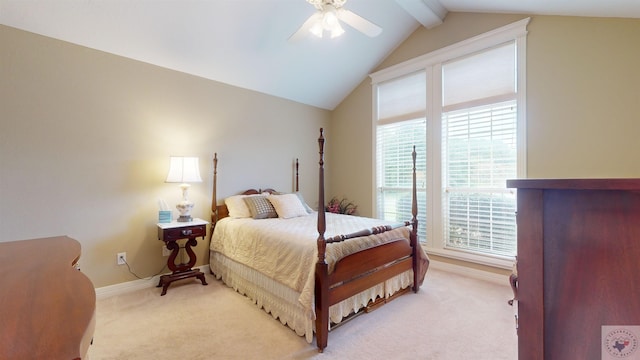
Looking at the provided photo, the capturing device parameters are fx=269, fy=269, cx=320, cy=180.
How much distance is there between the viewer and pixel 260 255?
2.53 metres

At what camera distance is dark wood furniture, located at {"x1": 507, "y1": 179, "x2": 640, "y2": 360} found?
631mm

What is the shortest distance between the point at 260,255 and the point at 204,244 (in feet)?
4.46

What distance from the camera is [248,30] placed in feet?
10.1

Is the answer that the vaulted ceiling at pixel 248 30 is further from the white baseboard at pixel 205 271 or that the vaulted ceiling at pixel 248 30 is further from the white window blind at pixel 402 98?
the white baseboard at pixel 205 271

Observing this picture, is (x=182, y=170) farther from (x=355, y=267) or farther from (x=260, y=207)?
(x=355, y=267)

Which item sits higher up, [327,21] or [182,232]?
[327,21]

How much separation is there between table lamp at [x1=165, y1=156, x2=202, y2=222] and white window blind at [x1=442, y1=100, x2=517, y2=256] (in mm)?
3153

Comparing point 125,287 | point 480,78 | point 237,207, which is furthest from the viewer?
point 237,207

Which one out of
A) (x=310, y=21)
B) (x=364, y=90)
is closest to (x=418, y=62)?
(x=364, y=90)

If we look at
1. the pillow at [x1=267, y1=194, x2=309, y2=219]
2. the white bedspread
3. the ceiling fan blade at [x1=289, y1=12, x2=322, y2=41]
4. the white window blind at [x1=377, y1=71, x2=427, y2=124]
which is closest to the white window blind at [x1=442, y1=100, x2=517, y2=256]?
the white window blind at [x1=377, y1=71, x2=427, y2=124]

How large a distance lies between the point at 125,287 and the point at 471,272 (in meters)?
3.99

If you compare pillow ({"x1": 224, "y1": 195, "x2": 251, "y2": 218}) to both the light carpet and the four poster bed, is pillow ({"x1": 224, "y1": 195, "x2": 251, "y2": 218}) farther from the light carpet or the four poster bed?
the light carpet

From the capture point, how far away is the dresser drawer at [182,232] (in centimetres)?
282

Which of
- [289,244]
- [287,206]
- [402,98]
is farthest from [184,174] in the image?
[402,98]
